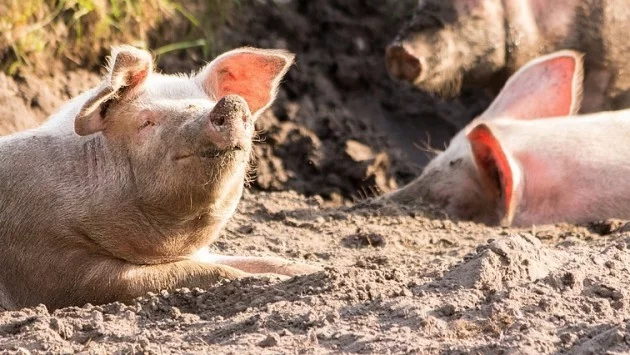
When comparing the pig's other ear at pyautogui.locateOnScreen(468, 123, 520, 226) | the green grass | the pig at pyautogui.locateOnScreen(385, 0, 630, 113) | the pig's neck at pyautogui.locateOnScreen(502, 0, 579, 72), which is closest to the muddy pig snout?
the pig's other ear at pyautogui.locateOnScreen(468, 123, 520, 226)

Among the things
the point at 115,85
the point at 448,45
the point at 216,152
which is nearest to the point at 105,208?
the point at 115,85

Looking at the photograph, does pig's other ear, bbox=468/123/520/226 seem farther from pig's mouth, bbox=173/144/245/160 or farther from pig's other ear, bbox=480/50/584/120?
pig's mouth, bbox=173/144/245/160

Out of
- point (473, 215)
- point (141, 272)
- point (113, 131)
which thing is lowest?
point (473, 215)

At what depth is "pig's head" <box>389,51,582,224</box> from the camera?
7230 millimetres

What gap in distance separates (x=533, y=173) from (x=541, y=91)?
3.04ft

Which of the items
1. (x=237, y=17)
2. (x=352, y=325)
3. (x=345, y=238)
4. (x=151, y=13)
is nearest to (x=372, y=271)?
(x=352, y=325)

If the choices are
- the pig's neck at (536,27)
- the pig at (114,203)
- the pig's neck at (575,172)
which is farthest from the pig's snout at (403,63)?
the pig at (114,203)

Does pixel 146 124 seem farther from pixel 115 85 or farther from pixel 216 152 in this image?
pixel 216 152

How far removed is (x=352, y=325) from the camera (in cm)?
424

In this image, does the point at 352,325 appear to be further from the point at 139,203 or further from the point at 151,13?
the point at 151,13

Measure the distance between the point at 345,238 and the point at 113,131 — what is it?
179cm

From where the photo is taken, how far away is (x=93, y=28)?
795 cm

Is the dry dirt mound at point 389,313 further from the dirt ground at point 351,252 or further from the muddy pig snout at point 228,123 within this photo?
the muddy pig snout at point 228,123

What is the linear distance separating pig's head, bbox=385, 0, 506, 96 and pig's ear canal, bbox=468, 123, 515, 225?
4.59 feet
